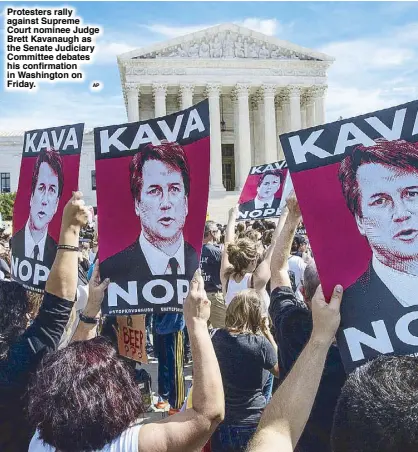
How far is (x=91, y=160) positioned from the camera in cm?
5206

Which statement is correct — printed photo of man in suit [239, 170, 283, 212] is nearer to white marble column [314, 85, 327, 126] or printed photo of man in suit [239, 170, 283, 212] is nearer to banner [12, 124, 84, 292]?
banner [12, 124, 84, 292]

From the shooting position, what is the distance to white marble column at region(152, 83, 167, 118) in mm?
42156

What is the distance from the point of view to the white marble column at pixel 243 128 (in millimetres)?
43344

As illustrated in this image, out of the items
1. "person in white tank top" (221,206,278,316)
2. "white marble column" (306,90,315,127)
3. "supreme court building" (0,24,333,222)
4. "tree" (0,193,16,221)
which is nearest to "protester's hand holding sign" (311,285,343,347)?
"person in white tank top" (221,206,278,316)

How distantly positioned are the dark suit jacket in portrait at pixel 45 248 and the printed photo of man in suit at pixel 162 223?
16.7 inches

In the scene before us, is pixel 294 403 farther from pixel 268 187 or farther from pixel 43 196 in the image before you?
pixel 268 187

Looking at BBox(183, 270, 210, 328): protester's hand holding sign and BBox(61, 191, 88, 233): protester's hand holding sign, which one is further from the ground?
BBox(61, 191, 88, 233): protester's hand holding sign

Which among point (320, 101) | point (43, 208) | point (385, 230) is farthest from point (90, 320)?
point (320, 101)

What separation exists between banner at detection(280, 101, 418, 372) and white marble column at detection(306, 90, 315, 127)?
144ft

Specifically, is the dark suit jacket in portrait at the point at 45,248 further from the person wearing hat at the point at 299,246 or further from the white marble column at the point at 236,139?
the white marble column at the point at 236,139

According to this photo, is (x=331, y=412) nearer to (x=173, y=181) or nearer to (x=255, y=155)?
(x=173, y=181)

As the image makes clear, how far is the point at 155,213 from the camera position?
145 inches

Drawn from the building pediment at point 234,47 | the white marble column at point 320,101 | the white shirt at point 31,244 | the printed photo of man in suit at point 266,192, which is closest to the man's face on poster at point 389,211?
the white shirt at point 31,244

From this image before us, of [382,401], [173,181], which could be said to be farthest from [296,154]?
[382,401]
